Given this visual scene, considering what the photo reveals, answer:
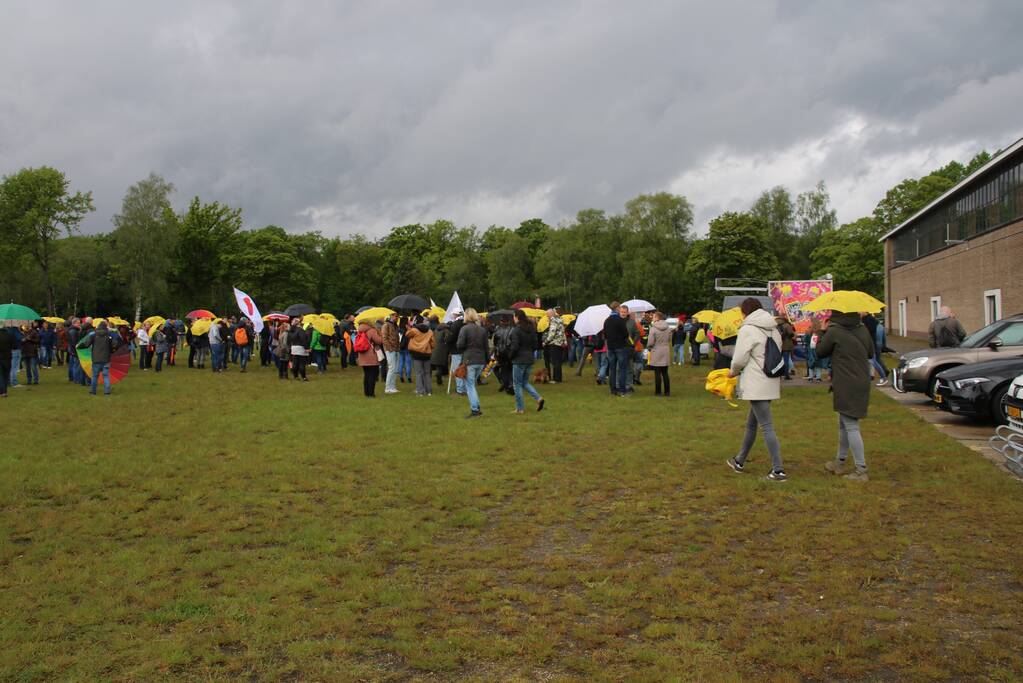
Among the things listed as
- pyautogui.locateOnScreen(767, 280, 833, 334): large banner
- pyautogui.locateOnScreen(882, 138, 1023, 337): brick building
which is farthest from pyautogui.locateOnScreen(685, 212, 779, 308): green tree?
pyautogui.locateOnScreen(767, 280, 833, 334): large banner

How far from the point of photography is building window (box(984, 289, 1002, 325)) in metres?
34.2

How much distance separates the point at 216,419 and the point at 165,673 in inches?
413

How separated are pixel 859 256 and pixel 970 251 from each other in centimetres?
4113

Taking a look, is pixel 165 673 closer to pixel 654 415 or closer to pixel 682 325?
pixel 654 415

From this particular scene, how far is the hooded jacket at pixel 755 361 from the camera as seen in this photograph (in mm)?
8414

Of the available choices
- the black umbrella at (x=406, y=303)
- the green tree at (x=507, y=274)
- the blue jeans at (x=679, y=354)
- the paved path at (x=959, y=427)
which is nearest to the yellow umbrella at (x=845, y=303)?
the paved path at (x=959, y=427)

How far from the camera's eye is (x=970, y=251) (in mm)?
39375

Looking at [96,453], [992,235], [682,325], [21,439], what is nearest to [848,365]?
[96,453]

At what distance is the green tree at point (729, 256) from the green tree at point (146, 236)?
48.3 meters

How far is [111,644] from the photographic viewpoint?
4500 mm

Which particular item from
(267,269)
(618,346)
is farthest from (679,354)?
(267,269)

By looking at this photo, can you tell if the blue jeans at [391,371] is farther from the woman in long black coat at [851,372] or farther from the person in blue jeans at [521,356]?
the woman in long black coat at [851,372]

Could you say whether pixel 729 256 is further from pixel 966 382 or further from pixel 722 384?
pixel 966 382

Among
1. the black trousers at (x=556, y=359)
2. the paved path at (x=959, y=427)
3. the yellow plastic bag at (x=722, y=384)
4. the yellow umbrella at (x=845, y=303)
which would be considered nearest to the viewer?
the yellow umbrella at (x=845, y=303)
